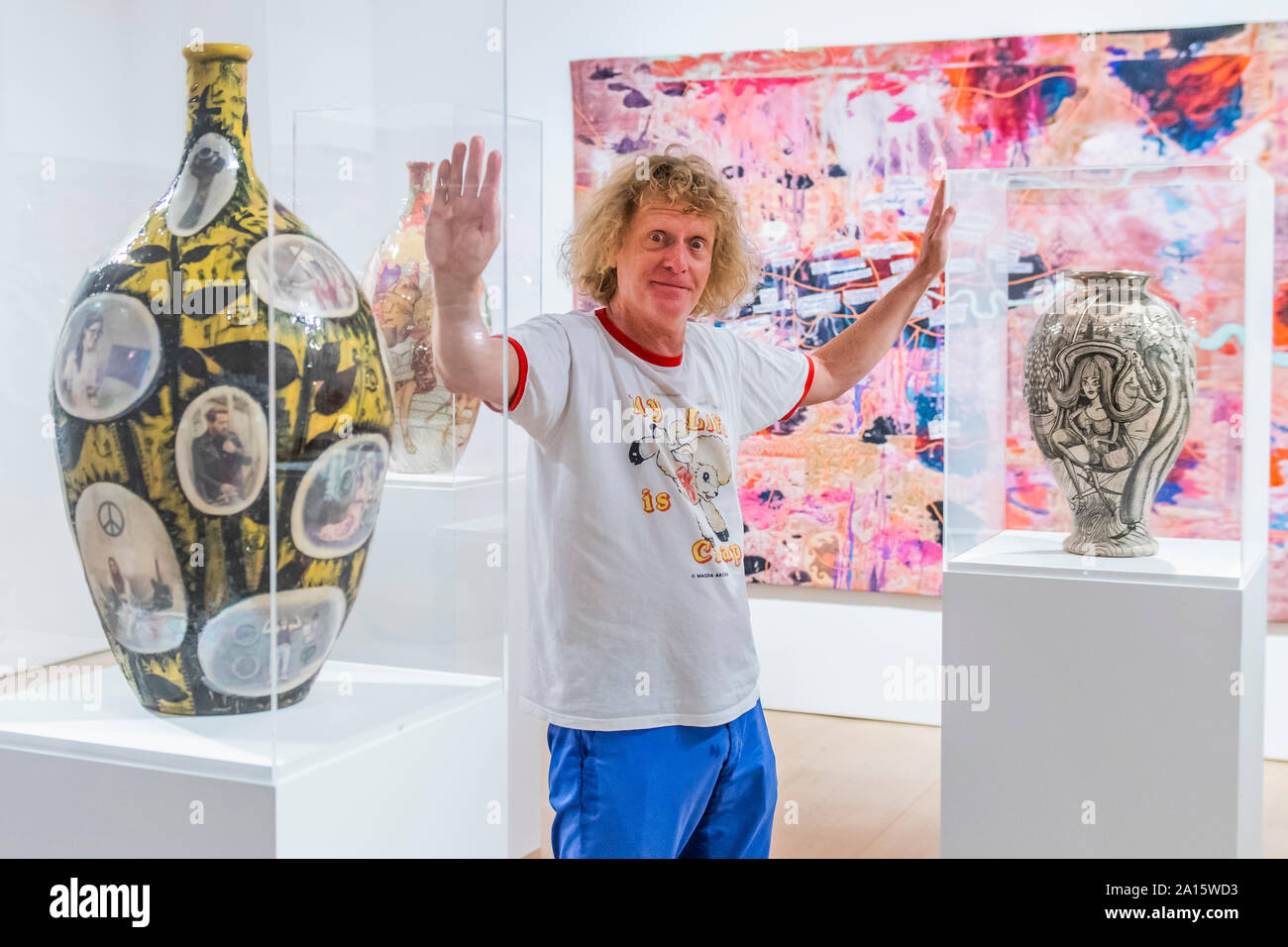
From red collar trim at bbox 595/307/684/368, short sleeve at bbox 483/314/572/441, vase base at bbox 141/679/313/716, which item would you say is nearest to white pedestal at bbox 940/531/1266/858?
red collar trim at bbox 595/307/684/368

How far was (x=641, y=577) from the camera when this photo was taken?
1.77 metres

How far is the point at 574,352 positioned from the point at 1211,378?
1.32 meters

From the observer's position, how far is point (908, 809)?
3.40 m

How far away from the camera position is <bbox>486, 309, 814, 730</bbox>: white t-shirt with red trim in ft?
5.74

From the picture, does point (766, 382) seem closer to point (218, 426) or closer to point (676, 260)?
point (676, 260)

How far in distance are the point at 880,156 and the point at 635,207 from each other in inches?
98.5

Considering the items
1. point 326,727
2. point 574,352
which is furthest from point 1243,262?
point 326,727

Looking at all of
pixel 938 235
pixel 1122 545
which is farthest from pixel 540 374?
pixel 1122 545

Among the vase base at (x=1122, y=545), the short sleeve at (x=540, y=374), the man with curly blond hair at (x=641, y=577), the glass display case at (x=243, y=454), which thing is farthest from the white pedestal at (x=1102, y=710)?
the glass display case at (x=243, y=454)

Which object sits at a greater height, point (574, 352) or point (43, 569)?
point (574, 352)

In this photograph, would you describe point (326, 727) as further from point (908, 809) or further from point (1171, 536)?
point (908, 809)

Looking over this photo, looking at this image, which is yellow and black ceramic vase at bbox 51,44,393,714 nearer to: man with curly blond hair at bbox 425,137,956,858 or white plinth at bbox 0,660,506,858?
white plinth at bbox 0,660,506,858

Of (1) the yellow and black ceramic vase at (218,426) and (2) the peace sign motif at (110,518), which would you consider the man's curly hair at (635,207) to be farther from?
(2) the peace sign motif at (110,518)
